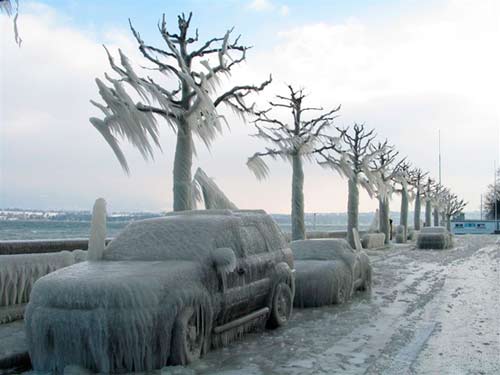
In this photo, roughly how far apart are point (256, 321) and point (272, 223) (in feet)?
5.98

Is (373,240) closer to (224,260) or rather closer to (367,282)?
(367,282)

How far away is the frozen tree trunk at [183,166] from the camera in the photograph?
15547mm

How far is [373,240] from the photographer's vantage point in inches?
1405

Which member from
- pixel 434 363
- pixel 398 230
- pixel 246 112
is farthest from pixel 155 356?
pixel 398 230

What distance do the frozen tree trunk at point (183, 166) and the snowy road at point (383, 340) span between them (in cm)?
531

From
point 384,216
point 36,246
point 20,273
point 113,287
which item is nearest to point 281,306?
point 113,287

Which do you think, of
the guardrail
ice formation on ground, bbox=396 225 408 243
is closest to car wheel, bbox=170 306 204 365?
the guardrail

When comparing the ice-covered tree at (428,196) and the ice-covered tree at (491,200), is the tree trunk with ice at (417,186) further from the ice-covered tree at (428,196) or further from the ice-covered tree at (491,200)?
Result: the ice-covered tree at (491,200)

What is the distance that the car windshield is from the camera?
767 centimetres

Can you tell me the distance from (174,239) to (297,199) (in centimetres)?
1745

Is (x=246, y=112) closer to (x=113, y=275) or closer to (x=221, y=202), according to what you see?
(x=221, y=202)

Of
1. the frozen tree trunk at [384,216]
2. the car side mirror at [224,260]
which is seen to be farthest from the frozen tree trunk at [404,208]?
the car side mirror at [224,260]

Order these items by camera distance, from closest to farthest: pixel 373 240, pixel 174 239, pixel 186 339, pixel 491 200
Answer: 1. pixel 186 339
2. pixel 174 239
3. pixel 373 240
4. pixel 491 200

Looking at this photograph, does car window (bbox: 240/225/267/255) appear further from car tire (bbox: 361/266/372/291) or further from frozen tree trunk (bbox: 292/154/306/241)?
frozen tree trunk (bbox: 292/154/306/241)
